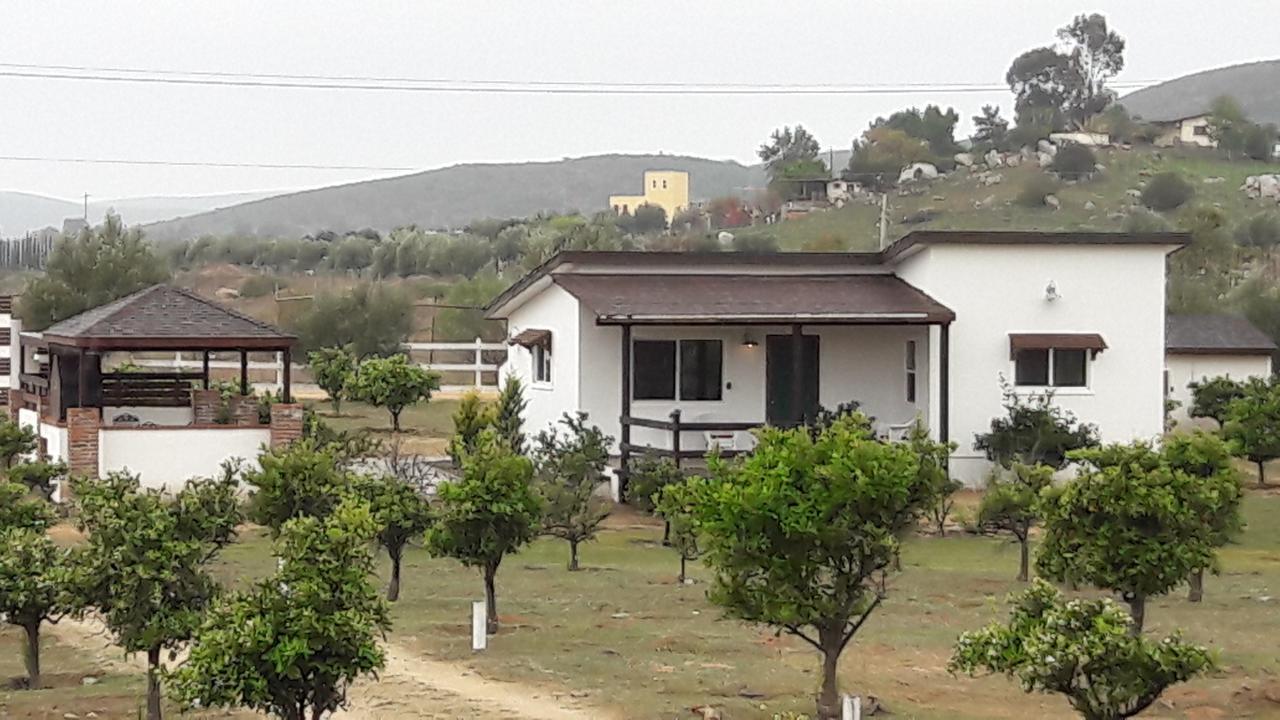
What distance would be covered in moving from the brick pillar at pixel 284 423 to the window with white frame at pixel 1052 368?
1078 cm

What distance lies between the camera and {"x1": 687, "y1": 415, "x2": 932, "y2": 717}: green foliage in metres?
11.4

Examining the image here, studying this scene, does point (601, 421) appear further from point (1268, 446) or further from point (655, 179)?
point (655, 179)

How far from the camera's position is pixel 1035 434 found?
27.0 meters

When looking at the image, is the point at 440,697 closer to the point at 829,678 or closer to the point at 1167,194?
the point at 829,678

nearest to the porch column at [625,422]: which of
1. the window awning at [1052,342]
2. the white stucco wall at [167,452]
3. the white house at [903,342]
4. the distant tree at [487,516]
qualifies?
the white house at [903,342]

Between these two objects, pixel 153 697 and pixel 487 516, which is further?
pixel 487 516

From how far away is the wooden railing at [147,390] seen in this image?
92.2 ft

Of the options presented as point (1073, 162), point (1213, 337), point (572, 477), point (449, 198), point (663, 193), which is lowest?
point (572, 477)

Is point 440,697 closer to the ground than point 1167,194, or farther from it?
closer to the ground

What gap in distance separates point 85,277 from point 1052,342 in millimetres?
26763

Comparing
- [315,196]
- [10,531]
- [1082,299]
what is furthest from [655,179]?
[10,531]

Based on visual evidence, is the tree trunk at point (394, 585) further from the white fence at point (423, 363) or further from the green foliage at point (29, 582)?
the white fence at point (423, 363)

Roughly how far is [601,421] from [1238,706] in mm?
15676

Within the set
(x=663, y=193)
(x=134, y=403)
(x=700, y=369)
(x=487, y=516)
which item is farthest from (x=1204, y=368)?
(x=663, y=193)
